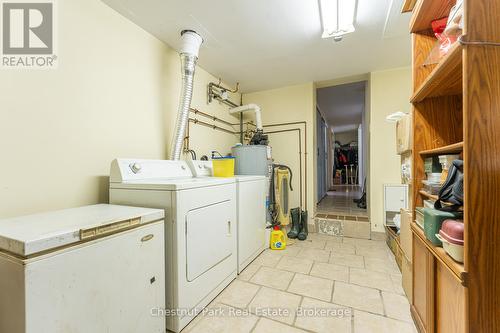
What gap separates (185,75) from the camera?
2.08 m

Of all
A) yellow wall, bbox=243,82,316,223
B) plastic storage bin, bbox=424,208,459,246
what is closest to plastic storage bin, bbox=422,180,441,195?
plastic storage bin, bbox=424,208,459,246

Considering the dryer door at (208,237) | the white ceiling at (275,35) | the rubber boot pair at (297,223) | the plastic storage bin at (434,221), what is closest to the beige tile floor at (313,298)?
the dryer door at (208,237)

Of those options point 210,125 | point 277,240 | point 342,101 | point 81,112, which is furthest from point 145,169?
point 342,101

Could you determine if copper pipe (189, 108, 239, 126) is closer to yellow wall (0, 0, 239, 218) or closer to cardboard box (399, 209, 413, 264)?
yellow wall (0, 0, 239, 218)

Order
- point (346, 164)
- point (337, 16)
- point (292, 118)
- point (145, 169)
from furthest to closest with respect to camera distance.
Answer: point (346, 164) → point (292, 118) → point (337, 16) → point (145, 169)

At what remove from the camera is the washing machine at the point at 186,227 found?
129 cm

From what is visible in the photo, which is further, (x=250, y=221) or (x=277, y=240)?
(x=277, y=240)

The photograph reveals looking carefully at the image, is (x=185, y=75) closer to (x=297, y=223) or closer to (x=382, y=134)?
(x=297, y=223)

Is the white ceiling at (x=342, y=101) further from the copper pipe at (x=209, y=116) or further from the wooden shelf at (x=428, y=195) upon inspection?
the wooden shelf at (x=428, y=195)

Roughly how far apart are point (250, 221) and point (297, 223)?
1113 mm

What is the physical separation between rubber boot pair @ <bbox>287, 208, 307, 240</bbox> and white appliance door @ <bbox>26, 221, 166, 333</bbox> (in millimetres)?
2129

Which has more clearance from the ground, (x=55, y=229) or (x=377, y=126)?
(x=377, y=126)

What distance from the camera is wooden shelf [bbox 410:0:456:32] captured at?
1125 mm

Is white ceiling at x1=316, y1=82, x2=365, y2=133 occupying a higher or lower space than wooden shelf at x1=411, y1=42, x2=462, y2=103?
higher
